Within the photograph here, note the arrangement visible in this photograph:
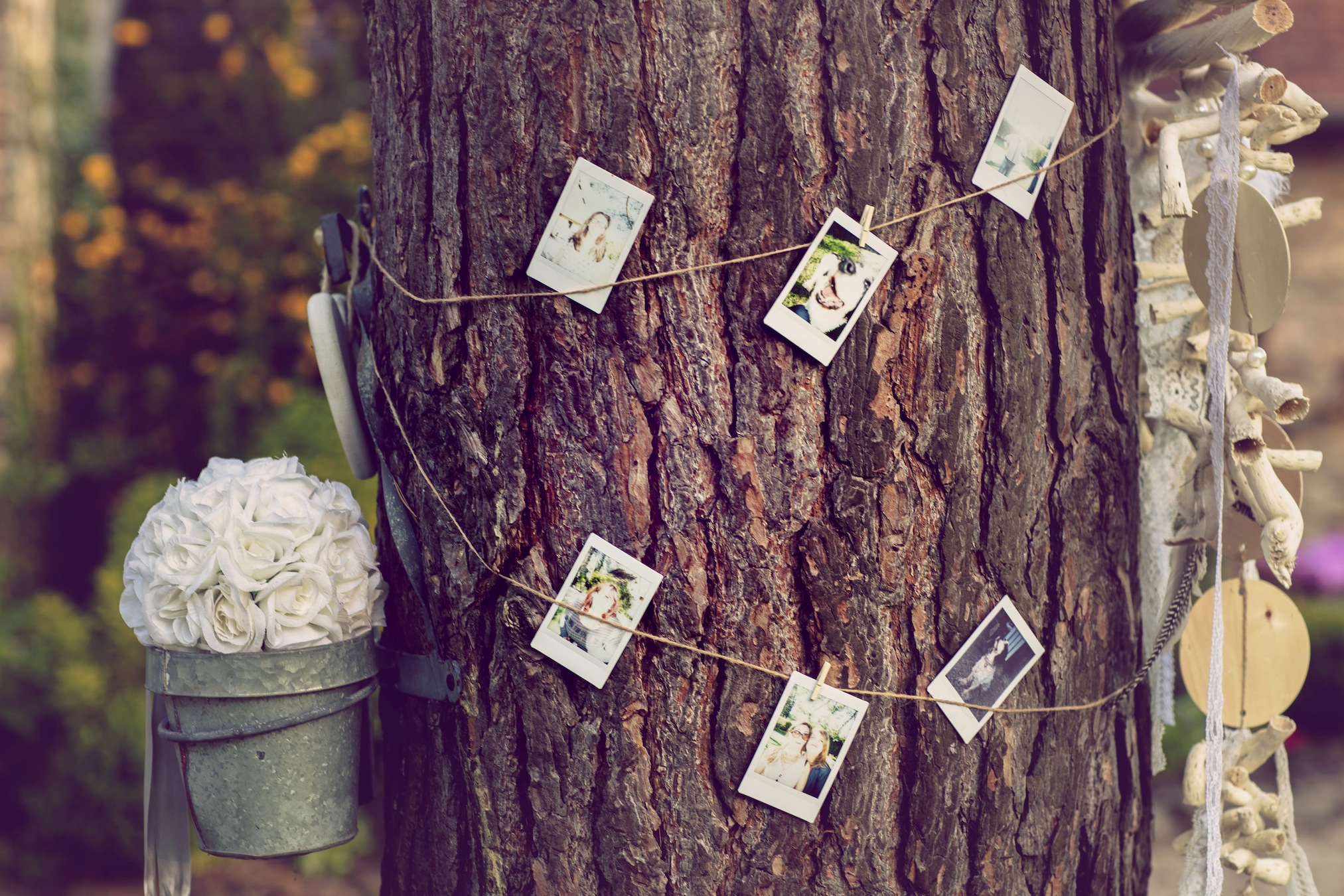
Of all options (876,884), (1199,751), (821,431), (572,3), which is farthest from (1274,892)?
(572,3)

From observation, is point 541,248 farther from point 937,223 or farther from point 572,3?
point 937,223

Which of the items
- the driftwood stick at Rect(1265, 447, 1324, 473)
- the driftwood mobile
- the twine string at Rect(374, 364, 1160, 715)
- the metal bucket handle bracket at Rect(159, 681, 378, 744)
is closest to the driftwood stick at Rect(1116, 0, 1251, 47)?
the driftwood mobile

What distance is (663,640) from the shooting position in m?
1.12

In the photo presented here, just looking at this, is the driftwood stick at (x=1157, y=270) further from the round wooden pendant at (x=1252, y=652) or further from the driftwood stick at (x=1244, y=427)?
the round wooden pendant at (x=1252, y=652)

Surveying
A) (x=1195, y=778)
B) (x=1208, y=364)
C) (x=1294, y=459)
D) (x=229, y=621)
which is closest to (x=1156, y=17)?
(x=1208, y=364)

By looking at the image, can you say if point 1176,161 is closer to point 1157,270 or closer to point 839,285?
point 1157,270

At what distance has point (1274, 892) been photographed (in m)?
1.46

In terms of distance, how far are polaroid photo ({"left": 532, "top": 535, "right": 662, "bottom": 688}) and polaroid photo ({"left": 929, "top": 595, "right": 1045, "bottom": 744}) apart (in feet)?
1.09

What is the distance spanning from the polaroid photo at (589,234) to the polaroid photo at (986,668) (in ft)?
1.77

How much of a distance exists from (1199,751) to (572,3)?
1.18 meters

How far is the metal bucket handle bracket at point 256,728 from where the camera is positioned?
1.18 metres

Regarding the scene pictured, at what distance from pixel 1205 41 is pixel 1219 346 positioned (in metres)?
0.38

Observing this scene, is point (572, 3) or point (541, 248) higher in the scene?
point (572, 3)

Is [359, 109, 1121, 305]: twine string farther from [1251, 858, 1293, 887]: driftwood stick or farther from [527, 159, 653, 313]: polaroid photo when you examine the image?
[1251, 858, 1293, 887]: driftwood stick
